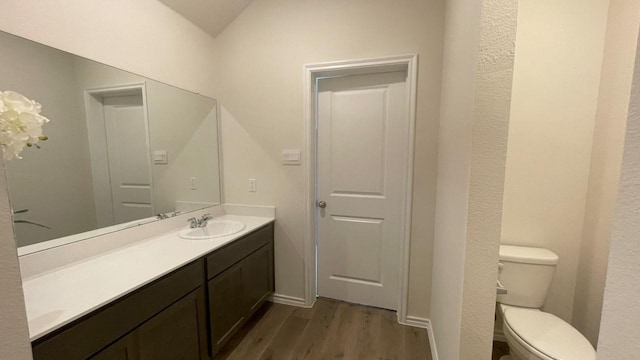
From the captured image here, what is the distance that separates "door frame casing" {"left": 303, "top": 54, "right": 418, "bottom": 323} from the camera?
1.85 metres

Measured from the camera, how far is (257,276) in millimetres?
1984

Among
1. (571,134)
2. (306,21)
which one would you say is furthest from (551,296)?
(306,21)

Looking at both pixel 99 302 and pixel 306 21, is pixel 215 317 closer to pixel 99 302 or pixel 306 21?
pixel 99 302

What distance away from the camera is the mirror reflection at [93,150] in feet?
3.72

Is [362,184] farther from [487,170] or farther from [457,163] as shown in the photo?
[487,170]

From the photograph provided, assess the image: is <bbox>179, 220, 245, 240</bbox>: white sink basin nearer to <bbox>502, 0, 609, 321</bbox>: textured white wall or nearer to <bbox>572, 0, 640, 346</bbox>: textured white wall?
<bbox>502, 0, 609, 321</bbox>: textured white wall

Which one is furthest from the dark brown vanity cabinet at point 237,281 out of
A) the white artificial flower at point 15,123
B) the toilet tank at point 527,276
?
the toilet tank at point 527,276

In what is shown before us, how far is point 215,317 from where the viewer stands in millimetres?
→ 1548

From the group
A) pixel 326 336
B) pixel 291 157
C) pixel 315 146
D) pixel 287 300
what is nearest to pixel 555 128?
pixel 315 146

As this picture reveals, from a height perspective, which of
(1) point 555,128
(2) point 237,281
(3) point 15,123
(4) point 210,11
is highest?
(4) point 210,11

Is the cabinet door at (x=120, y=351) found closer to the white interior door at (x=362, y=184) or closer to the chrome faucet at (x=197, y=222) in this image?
the chrome faucet at (x=197, y=222)

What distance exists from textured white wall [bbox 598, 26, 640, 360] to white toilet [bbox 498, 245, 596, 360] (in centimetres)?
110

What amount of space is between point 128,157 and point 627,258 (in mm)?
2087

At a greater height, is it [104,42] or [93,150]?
[104,42]
